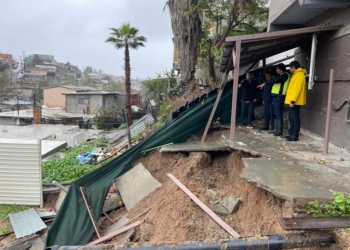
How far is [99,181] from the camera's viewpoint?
569 centimetres

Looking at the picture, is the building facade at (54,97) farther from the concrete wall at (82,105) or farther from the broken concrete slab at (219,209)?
the broken concrete slab at (219,209)


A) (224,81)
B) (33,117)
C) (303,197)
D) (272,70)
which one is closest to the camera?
(303,197)

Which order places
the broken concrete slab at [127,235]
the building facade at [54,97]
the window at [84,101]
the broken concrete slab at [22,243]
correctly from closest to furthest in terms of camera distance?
the broken concrete slab at [127,235] → the broken concrete slab at [22,243] → the window at [84,101] → the building facade at [54,97]

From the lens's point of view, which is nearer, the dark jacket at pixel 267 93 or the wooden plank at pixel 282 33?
the wooden plank at pixel 282 33

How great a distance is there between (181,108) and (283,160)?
2.97 meters

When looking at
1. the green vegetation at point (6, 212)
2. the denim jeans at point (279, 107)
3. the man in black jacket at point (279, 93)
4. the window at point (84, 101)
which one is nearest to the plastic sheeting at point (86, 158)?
the green vegetation at point (6, 212)

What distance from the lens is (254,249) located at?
2295 mm

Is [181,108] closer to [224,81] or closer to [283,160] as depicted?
[224,81]

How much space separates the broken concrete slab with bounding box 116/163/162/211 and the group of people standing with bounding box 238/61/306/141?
112 inches

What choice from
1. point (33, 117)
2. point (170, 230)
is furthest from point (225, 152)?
point (33, 117)

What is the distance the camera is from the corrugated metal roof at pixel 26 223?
6000 millimetres

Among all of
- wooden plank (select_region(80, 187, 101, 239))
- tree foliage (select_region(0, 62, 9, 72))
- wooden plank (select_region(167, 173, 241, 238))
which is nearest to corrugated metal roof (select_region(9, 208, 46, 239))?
wooden plank (select_region(80, 187, 101, 239))

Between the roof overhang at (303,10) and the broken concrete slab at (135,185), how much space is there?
165 inches

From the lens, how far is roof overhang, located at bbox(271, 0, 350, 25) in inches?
177
